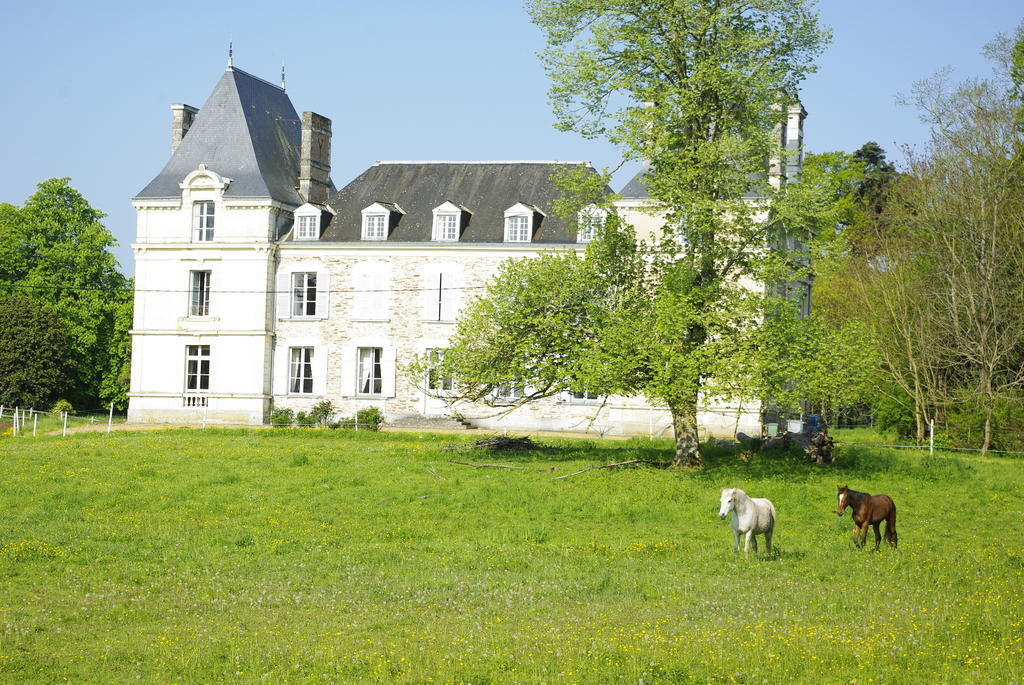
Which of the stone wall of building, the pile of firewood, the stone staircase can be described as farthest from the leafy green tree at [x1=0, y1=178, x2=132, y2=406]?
the pile of firewood

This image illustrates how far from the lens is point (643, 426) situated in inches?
1454

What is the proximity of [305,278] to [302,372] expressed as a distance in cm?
350

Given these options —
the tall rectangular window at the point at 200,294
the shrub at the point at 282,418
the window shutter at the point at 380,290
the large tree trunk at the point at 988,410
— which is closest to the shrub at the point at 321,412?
the shrub at the point at 282,418

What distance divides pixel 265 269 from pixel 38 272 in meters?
16.9

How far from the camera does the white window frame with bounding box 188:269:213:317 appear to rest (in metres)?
41.0

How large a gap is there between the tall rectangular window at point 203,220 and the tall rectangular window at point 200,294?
1348mm

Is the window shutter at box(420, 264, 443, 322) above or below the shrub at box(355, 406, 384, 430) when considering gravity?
above

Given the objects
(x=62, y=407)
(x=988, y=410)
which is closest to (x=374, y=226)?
(x=62, y=407)

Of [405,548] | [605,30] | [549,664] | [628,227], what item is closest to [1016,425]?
[628,227]

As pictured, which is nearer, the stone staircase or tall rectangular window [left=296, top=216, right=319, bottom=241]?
the stone staircase

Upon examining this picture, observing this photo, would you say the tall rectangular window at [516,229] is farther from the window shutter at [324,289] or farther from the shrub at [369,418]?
the shrub at [369,418]

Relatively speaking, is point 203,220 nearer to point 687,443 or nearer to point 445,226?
point 445,226

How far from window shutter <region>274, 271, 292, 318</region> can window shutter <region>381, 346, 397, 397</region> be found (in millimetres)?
3974

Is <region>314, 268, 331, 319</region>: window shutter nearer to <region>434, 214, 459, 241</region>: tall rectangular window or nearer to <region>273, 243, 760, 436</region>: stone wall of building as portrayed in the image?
<region>273, 243, 760, 436</region>: stone wall of building
